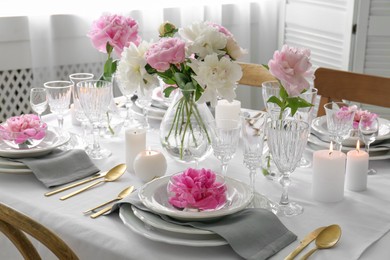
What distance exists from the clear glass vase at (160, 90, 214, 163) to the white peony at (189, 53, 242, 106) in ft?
0.33

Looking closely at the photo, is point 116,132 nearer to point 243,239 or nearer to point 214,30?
point 214,30

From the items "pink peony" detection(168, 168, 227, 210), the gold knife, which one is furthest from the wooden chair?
the gold knife

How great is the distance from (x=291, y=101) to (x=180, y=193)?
34 cm

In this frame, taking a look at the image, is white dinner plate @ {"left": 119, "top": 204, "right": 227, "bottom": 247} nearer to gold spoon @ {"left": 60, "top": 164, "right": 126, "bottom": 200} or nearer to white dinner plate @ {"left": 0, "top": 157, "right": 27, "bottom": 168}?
gold spoon @ {"left": 60, "top": 164, "right": 126, "bottom": 200}

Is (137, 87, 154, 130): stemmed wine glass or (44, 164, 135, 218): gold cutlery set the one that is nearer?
(44, 164, 135, 218): gold cutlery set

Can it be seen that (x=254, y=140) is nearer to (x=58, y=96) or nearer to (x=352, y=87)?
(x=58, y=96)

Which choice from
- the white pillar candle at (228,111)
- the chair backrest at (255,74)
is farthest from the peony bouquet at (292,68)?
the chair backrest at (255,74)

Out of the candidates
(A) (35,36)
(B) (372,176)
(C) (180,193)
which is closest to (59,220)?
(C) (180,193)

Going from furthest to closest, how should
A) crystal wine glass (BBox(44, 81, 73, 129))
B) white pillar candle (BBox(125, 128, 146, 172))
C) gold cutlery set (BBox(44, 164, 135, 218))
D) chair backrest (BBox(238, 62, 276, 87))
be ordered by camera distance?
chair backrest (BBox(238, 62, 276, 87)) → crystal wine glass (BBox(44, 81, 73, 129)) → white pillar candle (BBox(125, 128, 146, 172)) → gold cutlery set (BBox(44, 164, 135, 218))

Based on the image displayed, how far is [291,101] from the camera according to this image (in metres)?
1.50

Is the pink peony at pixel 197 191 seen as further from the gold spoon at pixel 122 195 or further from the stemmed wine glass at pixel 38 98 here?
the stemmed wine glass at pixel 38 98

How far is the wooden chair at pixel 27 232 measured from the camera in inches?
45.1

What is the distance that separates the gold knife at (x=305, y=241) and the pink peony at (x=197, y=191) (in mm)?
182

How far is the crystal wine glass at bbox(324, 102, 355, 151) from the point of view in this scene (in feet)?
5.16
